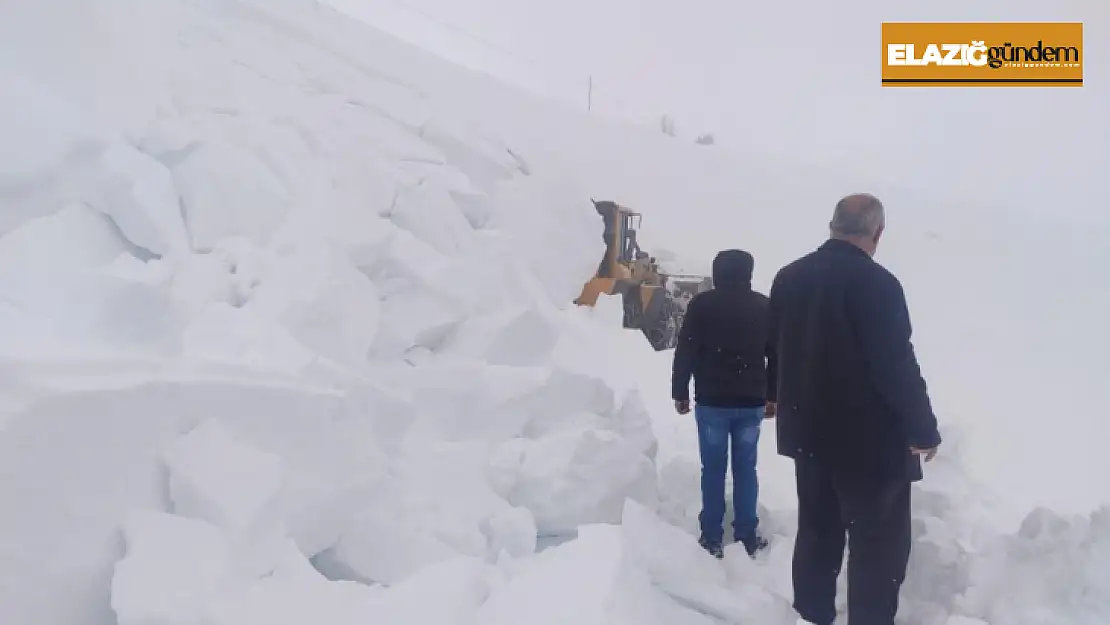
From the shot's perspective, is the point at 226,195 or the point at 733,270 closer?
the point at 733,270

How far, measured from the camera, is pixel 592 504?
3.25 meters

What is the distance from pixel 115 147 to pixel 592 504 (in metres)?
3.35

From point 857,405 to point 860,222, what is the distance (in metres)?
0.57

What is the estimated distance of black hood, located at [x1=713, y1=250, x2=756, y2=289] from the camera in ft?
10.9

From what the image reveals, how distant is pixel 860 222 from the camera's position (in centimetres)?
246

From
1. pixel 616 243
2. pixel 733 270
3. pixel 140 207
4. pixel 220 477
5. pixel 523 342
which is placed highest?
pixel 616 243

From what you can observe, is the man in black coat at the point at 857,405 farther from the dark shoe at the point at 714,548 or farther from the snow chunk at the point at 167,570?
the snow chunk at the point at 167,570

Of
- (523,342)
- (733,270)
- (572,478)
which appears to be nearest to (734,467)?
(572,478)

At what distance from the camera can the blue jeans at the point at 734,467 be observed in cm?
332

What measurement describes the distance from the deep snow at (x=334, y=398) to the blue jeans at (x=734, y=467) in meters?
0.17

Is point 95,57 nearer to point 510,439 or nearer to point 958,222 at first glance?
→ point 510,439

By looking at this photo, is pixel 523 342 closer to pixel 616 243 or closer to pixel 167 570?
pixel 167 570

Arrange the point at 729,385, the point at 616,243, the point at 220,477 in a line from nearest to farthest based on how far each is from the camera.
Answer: the point at 220,477, the point at 729,385, the point at 616,243

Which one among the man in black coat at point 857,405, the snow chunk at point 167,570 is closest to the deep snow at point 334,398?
the snow chunk at point 167,570
